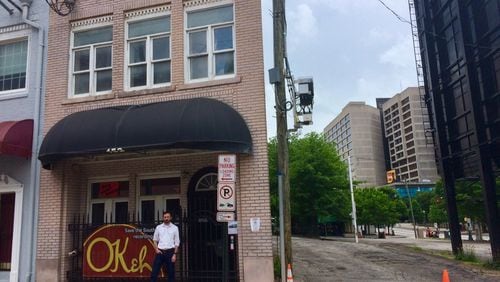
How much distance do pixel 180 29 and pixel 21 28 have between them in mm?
5274

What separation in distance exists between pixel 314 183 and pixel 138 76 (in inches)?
1009

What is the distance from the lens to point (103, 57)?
12.7 metres

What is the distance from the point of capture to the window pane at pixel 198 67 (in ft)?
38.6

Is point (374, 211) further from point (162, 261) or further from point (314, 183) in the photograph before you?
point (162, 261)

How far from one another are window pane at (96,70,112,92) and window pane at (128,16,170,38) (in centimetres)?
129

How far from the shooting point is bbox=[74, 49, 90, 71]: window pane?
12844mm

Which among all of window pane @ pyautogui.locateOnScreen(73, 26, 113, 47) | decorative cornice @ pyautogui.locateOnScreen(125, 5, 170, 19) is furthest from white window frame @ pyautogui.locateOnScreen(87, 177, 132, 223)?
decorative cornice @ pyautogui.locateOnScreen(125, 5, 170, 19)

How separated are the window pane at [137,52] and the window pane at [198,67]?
153cm

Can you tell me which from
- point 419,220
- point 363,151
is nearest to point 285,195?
point 419,220

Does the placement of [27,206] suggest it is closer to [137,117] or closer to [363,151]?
[137,117]

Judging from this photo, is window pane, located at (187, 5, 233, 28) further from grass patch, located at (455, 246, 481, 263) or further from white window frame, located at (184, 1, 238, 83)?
grass patch, located at (455, 246, 481, 263)

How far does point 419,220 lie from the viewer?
92750 mm

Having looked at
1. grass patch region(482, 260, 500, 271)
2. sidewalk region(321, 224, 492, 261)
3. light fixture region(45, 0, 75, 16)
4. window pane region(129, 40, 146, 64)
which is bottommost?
sidewalk region(321, 224, 492, 261)

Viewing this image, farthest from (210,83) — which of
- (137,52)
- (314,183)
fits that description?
(314,183)
